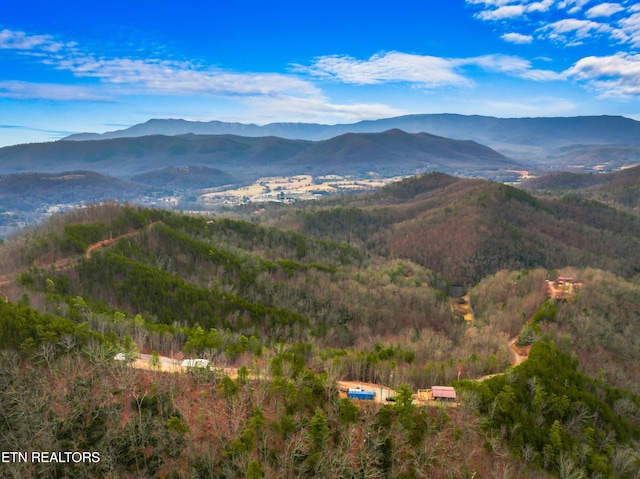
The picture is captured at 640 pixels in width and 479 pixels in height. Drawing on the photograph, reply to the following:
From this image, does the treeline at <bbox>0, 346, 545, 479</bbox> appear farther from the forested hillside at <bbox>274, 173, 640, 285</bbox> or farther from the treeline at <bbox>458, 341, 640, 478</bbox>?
the forested hillside at <bbox>274, 173, 640, 285</bbox>

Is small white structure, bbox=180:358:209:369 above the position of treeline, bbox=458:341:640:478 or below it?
above

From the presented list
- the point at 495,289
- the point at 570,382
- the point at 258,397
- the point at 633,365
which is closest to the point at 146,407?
the point at 258,397

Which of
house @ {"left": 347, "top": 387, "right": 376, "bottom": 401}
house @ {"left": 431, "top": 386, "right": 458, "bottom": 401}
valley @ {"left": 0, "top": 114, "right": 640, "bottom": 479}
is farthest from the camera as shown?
house @ {"left": 431, "top": 386, "right": 458, "bottom": 401}

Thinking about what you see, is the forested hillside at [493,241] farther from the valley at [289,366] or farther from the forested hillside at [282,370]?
the forested hillside at [282,370]

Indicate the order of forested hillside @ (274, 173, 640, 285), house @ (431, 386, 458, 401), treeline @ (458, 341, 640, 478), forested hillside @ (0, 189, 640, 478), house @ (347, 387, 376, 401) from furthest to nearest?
forested hillside @ (274, 173, 640, 285) → house @ (431, 386, 458, 401) → house @ (347, 387, 376, 401) → treeline @ (458, 341, 640, 478) → forested hillside @ (0, 189, 640, 478)

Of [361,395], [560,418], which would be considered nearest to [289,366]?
[361,395]

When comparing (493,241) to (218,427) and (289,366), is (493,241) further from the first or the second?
(218,427)

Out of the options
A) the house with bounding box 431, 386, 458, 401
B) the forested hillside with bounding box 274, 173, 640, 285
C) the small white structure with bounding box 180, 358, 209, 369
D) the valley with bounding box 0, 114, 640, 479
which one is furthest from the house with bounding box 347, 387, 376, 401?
the forested hillside with bounding box 274, 173, 640, 285

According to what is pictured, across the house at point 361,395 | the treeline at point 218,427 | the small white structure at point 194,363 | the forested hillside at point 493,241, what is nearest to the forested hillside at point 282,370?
the treeline at point 218,427
